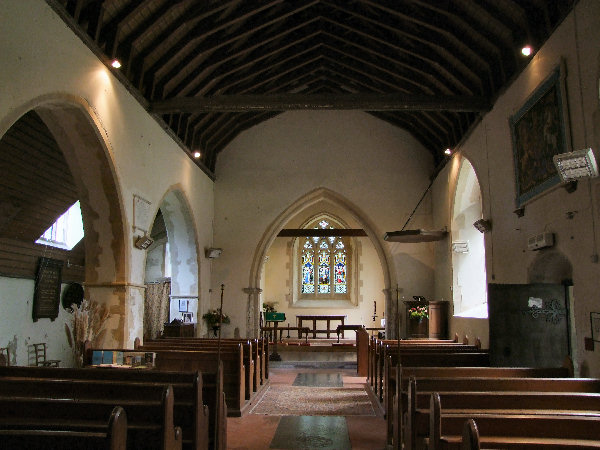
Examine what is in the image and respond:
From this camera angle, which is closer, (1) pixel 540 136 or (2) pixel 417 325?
(1) pixel 540 136

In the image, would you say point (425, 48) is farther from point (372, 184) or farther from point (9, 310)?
point (9, 310)

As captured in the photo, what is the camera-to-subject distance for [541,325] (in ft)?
20.0

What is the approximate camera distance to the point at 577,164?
488 cm

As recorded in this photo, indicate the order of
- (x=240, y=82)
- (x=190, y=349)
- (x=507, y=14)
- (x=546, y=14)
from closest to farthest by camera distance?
(x=546, y=14), (x=507, y=14), (x=190, y=349), (x=240, y=82)

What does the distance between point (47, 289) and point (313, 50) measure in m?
6.00

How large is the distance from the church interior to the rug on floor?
7cm

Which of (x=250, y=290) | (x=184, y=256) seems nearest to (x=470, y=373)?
(x=184, y=256)

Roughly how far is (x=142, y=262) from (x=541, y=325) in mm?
5057

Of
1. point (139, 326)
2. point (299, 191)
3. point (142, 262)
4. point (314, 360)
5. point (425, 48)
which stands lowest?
point (314, 360)

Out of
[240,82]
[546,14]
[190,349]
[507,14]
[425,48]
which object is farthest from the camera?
[240,82]

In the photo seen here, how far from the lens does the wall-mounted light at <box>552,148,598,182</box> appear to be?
15.7 feet

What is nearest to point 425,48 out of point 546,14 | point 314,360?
point 546,14

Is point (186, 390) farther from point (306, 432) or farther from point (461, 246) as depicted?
point (461, 246)

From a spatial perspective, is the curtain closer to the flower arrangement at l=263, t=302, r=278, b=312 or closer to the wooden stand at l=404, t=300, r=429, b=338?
the flower arrangement at l=263, t=302, r=278, b=312
